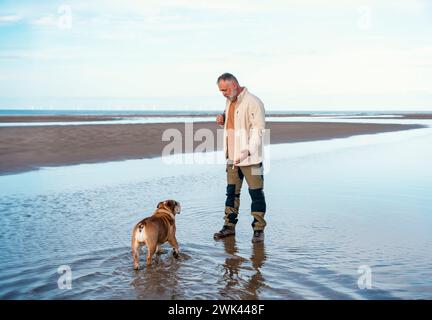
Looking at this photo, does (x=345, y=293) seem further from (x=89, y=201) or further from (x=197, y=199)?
(x=89, y=201)

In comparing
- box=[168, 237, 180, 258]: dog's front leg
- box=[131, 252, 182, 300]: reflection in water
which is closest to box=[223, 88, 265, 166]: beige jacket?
box=[168, 237, 180, 258]: dog's front leg

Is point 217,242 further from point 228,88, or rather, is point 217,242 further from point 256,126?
point 228,88

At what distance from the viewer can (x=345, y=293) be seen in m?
4.94

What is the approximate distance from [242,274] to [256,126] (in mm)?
2327

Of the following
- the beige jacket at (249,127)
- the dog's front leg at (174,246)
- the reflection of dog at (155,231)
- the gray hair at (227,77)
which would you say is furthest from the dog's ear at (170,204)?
the gray hair at (227,77)

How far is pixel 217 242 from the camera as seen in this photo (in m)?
6.97

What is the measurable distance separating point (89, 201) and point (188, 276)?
188 inches

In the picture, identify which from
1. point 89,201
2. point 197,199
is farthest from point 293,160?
point 89,201

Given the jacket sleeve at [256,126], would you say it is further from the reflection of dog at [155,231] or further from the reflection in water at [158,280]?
the reflection in water at [158,280]

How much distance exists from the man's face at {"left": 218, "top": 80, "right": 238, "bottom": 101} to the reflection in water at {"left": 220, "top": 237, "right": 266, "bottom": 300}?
2213 millimetres

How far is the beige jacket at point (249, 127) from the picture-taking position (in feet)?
22.8

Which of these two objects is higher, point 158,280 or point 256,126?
point 256,126

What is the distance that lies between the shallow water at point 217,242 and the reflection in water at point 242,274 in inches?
0.5

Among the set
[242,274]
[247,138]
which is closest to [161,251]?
[242,274]
